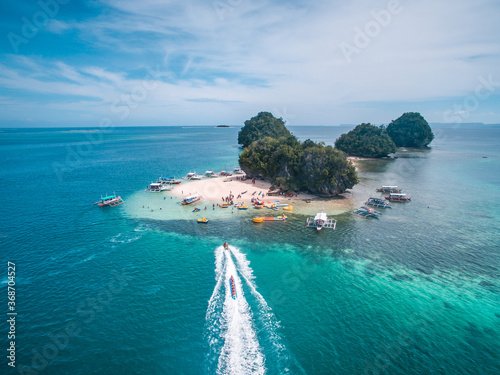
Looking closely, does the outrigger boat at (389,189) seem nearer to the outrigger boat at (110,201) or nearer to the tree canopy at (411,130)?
the outrigger boat at (110,201)

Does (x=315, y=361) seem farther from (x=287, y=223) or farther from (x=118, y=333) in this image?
(x=287, y=223)

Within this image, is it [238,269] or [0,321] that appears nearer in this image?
[0,321]

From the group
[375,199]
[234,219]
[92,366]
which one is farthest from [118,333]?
[375,199]

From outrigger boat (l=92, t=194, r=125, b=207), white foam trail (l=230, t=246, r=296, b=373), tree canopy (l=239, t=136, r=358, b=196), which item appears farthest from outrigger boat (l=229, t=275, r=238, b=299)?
outrigger boat (l=92, t=194, r=125, b=207)

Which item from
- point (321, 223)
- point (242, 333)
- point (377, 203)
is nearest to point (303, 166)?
point (377, 203)

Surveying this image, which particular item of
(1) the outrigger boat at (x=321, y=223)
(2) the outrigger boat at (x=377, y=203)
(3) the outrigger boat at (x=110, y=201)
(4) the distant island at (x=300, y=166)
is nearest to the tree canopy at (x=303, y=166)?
(4) the distant island at (x=300, y=166)

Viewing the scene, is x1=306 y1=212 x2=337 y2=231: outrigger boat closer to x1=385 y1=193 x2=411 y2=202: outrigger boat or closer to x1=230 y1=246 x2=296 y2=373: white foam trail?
x1=230 y1=246 x2=296 y2=373: white foam trail

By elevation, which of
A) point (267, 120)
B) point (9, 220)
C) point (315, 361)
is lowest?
point (315, 361)
